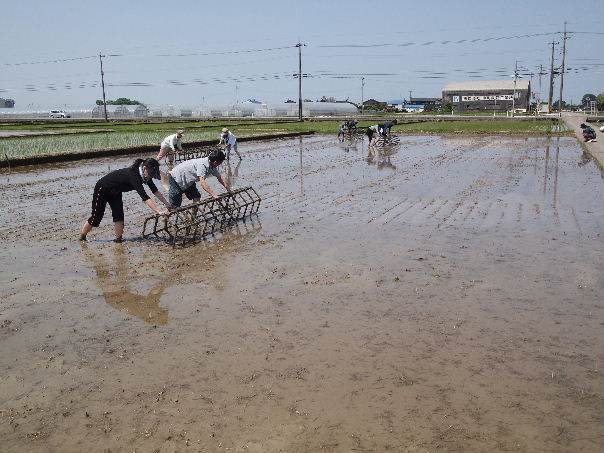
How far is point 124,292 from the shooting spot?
6.40 meters

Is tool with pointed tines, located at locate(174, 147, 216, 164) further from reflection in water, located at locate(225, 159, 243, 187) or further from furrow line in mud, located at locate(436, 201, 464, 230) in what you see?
furrow line in mud, located at locate(436, 201, 464, 230)

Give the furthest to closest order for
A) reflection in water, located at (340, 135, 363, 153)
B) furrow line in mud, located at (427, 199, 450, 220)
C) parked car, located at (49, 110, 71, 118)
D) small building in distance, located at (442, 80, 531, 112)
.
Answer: small building in distance, located at (442, 80, 531, 112) → parked car, located at (49, 110, 71, 118) → reflection in water, located at (340, 135, 363, 153) → furrow line in mud, located at (427, 199, 450, 220)

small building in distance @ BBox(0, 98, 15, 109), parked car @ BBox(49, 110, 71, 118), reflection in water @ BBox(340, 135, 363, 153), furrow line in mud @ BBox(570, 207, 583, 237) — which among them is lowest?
furrow line in mud @ BBox(570, 207, 583, 237)

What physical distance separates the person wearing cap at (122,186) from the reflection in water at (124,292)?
0.74 metres

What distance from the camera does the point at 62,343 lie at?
505 cm

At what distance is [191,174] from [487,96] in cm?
11013

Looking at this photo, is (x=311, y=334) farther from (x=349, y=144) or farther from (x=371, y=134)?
(x=349, y=144)

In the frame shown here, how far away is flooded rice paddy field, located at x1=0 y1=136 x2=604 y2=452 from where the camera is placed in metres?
3.76

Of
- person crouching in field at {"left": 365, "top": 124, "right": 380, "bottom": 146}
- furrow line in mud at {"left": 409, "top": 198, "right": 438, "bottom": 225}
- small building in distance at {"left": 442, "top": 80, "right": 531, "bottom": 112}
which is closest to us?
furrow line in mud at {"left": 409, "top": 198, "right": 438, "bottom": 225}

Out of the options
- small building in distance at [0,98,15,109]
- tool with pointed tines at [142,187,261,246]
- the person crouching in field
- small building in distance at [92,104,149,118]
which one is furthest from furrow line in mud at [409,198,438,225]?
small building in distance at [0,98,15,109]

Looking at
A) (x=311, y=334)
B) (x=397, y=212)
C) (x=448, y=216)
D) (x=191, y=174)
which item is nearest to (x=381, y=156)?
(x=397, y=212)

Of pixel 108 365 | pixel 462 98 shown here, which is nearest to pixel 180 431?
pixel 108 365

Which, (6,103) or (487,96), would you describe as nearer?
(487,96)

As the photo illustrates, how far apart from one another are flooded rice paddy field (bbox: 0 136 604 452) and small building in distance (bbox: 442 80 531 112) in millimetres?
98270
